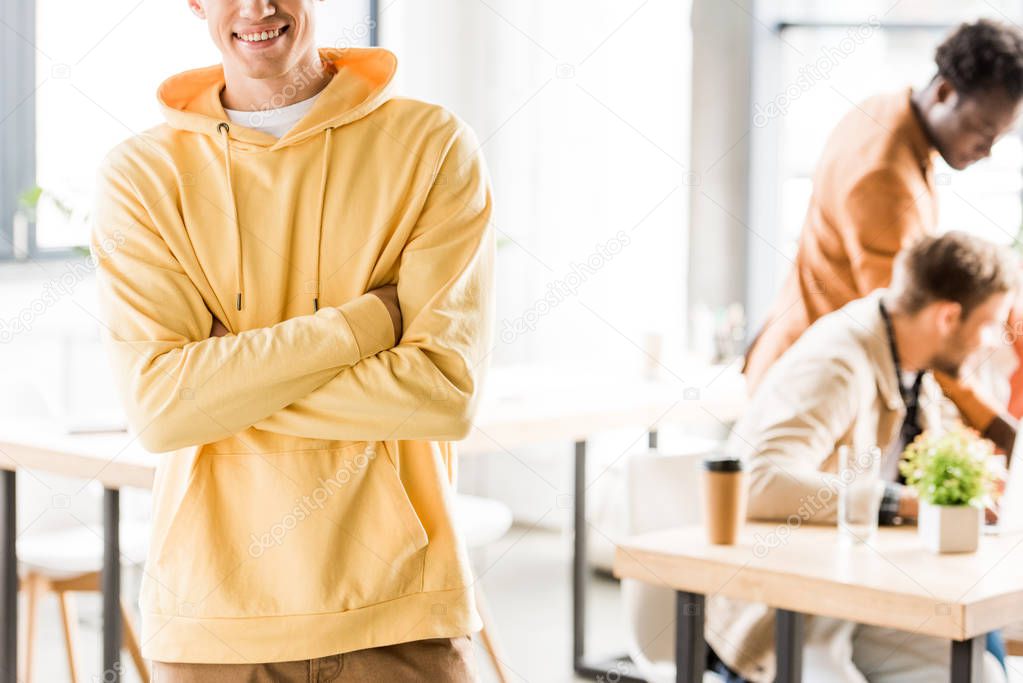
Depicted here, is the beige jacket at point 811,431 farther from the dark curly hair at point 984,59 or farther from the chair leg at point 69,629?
the chair leg at point 69,629

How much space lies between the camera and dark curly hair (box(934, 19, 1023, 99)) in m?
2.43

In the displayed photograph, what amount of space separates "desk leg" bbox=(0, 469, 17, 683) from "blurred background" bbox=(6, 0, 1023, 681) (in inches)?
27.0

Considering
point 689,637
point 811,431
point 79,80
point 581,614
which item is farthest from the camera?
point 79,80

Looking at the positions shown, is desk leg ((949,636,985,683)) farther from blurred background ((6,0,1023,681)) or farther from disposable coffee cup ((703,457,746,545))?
blurred background ((6,0,1023,681))

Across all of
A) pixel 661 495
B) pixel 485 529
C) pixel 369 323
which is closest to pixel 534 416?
pixel 485 529

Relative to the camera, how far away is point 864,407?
94.9 inches

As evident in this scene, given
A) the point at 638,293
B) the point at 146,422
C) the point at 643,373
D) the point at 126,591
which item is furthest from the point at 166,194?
the point at 638,293

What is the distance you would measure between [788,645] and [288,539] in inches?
34.6

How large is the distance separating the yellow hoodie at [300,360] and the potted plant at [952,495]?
86cm

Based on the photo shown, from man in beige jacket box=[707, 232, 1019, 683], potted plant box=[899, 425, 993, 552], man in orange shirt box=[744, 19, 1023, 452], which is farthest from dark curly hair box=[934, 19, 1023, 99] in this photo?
potted plant box=[899, 425, 993, 552]

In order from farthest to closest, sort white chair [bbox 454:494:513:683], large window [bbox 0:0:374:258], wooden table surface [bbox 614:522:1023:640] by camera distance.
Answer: large window [bbox 0:0:374:258], white chair [bbox 454:494:513:683], wooden table surface [bbox 614:522:1023:640]

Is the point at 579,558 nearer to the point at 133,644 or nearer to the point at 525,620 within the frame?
the point at 525,620

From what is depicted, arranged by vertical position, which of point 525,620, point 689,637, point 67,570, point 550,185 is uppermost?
point 550,185

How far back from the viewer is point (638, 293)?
4863 mm
